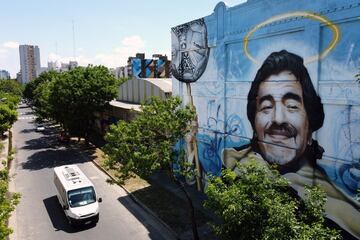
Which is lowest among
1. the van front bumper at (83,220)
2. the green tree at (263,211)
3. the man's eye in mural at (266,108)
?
the van front bumper at (83,220)

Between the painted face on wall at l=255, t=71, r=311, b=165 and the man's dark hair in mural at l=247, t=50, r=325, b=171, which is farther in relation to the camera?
the painted face on wall at l=255, t=71, r=311, b=165

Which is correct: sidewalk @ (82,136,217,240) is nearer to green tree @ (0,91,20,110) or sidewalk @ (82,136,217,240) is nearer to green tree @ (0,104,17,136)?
green tree @ (0,104,17,136)

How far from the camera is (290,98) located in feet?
47.9

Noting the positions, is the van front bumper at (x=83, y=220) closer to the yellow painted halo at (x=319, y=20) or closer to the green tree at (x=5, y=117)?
the yellow painted halo at (x=319, y=20)

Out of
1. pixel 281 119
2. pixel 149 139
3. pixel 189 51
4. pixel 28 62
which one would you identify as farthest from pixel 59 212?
pixel 28 62

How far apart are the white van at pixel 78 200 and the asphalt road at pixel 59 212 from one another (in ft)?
2.59

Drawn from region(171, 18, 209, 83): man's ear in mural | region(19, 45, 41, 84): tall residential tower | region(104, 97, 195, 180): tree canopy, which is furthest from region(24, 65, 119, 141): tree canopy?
region(19, 45, 41, 84): tall residential tower

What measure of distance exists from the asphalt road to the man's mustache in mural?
7967 mm

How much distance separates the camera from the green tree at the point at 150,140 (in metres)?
15.0

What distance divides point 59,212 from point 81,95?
1494cm

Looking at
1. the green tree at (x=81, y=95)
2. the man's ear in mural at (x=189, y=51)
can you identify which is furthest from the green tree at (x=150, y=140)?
the green tree at (x=81, y=95)

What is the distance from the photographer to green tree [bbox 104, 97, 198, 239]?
15.0 meters

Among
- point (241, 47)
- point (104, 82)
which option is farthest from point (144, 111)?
point (104, 82)

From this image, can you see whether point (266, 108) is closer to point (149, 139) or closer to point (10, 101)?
point (149, 139)
